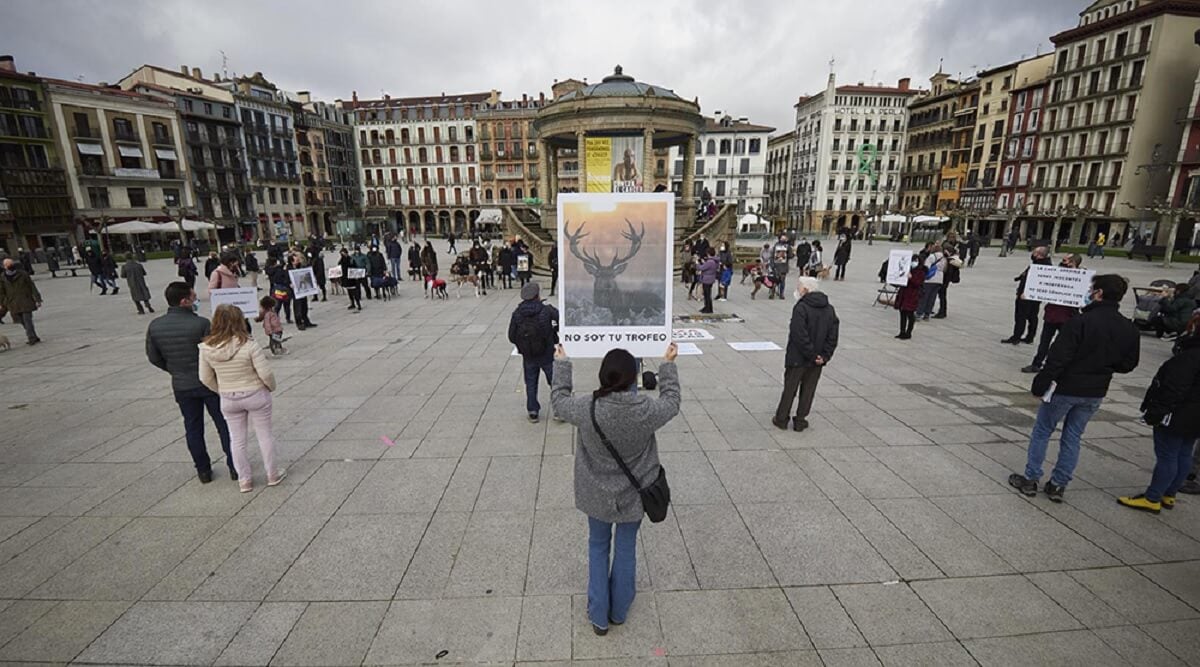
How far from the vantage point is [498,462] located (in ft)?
18.6

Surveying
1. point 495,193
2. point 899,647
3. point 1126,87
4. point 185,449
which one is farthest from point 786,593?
point 495,193

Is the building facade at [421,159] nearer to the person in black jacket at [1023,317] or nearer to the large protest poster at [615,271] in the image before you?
the person in black jacket at [1023,317]

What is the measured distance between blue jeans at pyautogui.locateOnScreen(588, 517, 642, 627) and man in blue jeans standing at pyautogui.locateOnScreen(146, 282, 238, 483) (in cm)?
424

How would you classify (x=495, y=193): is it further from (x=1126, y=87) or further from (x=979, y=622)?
(x=979, y=622)

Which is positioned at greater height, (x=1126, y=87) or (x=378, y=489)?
(x=1126, y=87)

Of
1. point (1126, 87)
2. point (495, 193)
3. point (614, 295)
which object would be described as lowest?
point (614, 295)

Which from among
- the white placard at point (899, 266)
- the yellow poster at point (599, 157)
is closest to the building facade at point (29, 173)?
the yellow poster at point (599, 157)

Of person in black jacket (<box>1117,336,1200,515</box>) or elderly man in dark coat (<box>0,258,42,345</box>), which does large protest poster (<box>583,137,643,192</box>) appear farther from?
person in black jacket (<box>1117,336,1200,515</box>)

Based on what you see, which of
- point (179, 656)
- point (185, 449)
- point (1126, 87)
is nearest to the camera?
point (179, 656)

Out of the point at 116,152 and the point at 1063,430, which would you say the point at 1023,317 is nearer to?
the point at 1063,430

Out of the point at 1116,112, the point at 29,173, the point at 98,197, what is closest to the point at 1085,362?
the point at 1116,112

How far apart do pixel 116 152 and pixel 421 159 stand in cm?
3412

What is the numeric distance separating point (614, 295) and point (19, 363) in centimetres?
1248

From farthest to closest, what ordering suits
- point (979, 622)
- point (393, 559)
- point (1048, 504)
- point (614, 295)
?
point (614, 295)
point (1048, 504)
point (393, 559)
point (979, 622)
